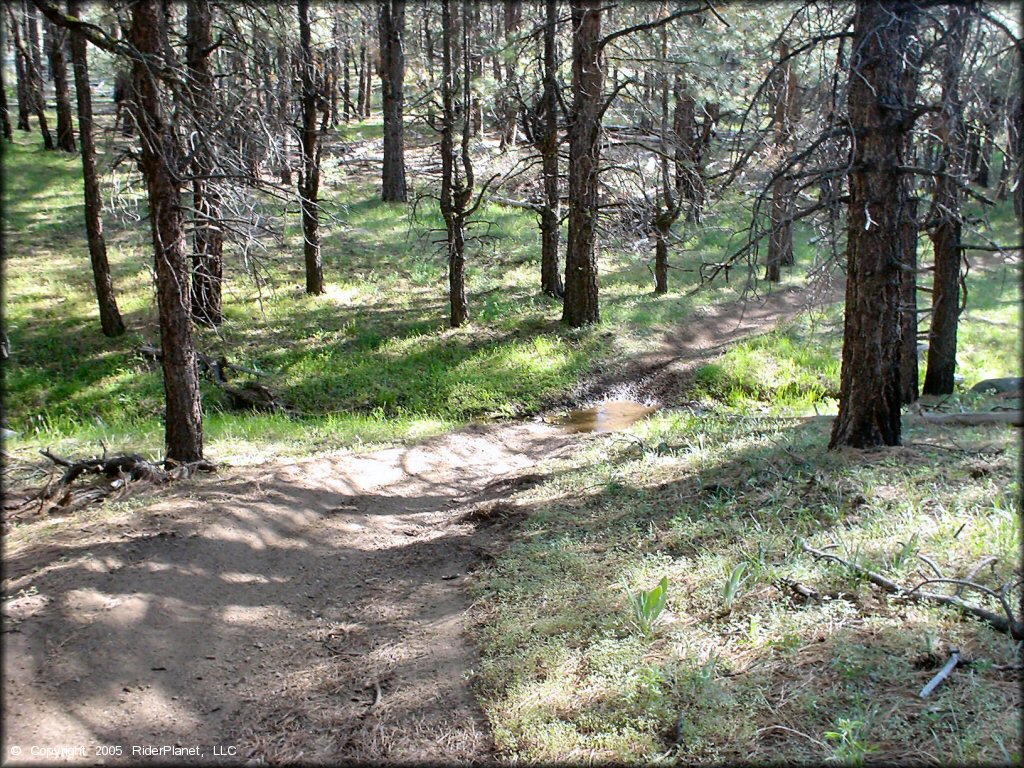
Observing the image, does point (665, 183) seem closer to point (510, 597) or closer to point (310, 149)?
point (310, 149)

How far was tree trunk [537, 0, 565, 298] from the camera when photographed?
49.7ft

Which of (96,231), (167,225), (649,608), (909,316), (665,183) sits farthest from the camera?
(665,183)

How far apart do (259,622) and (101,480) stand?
3.36 metres

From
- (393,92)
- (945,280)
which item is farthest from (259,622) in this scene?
(393,92)

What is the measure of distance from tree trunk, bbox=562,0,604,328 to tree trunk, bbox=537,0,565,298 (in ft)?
1.59

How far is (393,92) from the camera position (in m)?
21.8

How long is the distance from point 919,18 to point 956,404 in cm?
590

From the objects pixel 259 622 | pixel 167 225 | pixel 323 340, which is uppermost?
pixel 167 225

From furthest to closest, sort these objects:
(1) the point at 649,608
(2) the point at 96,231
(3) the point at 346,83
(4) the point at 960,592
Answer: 1. (3) the point at 346,83
2. (2) the point at 96,231
3. (1) the point at 649,608
4. (4) the point at 960,592

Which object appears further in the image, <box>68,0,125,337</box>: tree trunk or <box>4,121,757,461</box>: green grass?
<box>68,0,125,337</box>: tree trunk

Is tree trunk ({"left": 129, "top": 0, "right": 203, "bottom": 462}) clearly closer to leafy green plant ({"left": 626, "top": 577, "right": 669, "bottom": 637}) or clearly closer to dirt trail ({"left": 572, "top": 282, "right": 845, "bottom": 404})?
leafy green plant ({"left": 626, "top": 577, "right": 669, "bottom": 637})

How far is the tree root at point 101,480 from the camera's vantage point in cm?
708

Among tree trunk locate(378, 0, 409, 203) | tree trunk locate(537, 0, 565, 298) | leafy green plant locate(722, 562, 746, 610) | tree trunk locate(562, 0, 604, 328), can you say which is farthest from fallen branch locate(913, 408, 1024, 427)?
tree trunk locate(378, 0, 409, 203)

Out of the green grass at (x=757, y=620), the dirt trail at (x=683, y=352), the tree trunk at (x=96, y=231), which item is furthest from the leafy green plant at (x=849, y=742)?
the tree trunk at (x=96, y=231)
